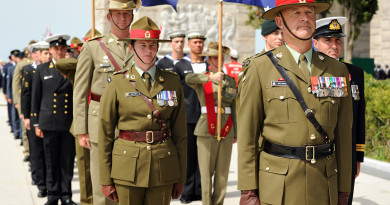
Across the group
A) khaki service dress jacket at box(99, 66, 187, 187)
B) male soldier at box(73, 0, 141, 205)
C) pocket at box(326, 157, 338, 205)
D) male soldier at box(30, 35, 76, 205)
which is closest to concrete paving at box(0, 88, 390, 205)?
male soldier at box(30, 35, 76, 205)

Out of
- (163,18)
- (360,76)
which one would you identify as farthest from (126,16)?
(163,18)

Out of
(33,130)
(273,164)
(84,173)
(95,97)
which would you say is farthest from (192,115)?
(273,164)

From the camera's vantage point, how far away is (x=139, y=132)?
14.4ft

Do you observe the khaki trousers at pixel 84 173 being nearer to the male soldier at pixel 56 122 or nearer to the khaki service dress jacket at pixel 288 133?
the male soldier at pixel 56 122

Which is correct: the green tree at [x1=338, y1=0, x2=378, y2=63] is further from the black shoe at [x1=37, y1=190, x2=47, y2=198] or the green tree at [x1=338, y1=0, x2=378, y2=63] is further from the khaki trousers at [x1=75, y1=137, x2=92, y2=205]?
the khaki trousers at [x1=75, y1=137, x2=92, y2=205]

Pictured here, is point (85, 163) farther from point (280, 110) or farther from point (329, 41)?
point (280, 110)

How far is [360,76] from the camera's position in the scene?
4812 mm

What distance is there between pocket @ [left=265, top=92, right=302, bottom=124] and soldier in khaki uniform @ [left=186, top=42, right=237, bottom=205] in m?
3.46

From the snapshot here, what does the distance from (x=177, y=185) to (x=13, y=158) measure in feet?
26.7

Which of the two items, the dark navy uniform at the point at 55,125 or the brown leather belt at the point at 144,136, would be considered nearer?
the brown leather belt at the point at 144,136

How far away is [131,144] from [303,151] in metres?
1.50

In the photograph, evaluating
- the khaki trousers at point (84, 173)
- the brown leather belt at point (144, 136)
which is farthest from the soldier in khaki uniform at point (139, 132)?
the khaki trousers at point (84, 173)

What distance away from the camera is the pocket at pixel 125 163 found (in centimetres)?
436

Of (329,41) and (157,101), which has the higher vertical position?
(329,41)
